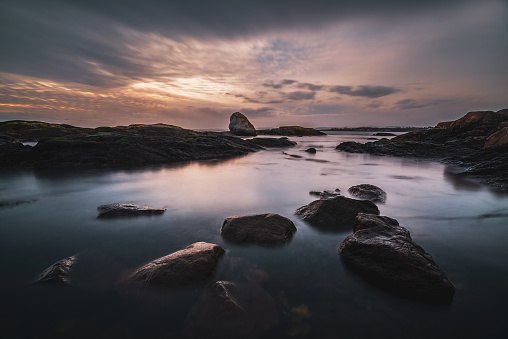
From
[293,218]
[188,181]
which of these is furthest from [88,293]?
[188,181]

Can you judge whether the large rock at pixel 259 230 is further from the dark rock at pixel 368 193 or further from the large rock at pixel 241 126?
the large rock at pixel 241 126

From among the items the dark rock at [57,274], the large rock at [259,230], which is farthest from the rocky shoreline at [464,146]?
the dark rock at [57,274]

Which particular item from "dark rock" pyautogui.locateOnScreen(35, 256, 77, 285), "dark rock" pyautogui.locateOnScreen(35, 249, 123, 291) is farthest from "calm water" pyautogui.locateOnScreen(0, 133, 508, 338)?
"dark rock" pyautogui.locateOnScreen(35, 256, 77, 285)

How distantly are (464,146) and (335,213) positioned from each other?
87.9ft

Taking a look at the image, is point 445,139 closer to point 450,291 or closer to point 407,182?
point 407,182

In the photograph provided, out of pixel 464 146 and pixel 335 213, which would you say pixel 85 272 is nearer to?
pixel 335 213

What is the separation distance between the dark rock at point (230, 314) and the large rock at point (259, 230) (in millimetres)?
1555

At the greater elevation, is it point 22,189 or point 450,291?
point 450,291

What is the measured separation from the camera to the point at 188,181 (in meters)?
12.0

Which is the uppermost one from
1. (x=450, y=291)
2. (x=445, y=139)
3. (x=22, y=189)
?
(x=445, y=139)

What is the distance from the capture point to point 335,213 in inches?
243

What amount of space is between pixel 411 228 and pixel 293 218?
3218 mm

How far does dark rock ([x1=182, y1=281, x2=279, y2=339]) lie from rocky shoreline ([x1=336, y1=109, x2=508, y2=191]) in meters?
16.0

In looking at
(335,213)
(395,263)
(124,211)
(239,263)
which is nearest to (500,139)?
(335,213)
